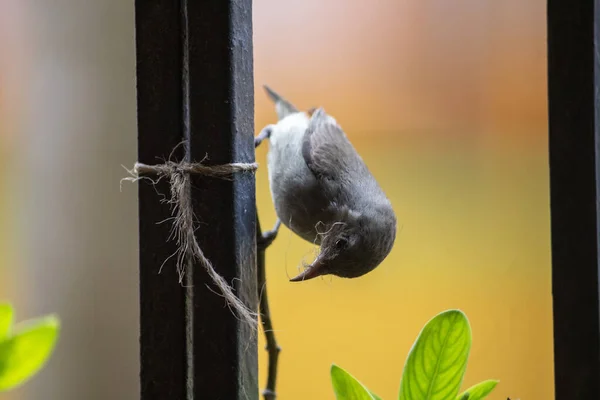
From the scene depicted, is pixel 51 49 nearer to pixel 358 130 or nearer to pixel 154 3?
pixel 358 130

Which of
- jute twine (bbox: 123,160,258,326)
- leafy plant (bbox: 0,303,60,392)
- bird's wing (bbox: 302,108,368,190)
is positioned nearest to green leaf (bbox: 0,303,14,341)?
leafy plant (bbox: 0,303,60,392)

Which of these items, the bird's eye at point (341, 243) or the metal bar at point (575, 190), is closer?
the metal bar at point (575, 190)

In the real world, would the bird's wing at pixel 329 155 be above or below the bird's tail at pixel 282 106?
below

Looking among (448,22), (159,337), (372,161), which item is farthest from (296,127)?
(159,337)

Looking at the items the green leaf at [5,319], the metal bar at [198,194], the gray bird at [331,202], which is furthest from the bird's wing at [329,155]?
the green leaf at [5,319]

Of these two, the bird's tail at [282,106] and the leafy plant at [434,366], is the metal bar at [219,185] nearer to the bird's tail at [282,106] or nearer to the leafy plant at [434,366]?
the leafy plant at [434,366]

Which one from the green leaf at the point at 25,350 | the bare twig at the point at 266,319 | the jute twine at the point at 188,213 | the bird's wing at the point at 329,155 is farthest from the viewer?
the bird's wing at the point at 329,155

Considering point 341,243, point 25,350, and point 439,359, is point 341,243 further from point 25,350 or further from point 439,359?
point 25,350

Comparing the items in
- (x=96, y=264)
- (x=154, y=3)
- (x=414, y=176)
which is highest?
(x=154, y=3)
